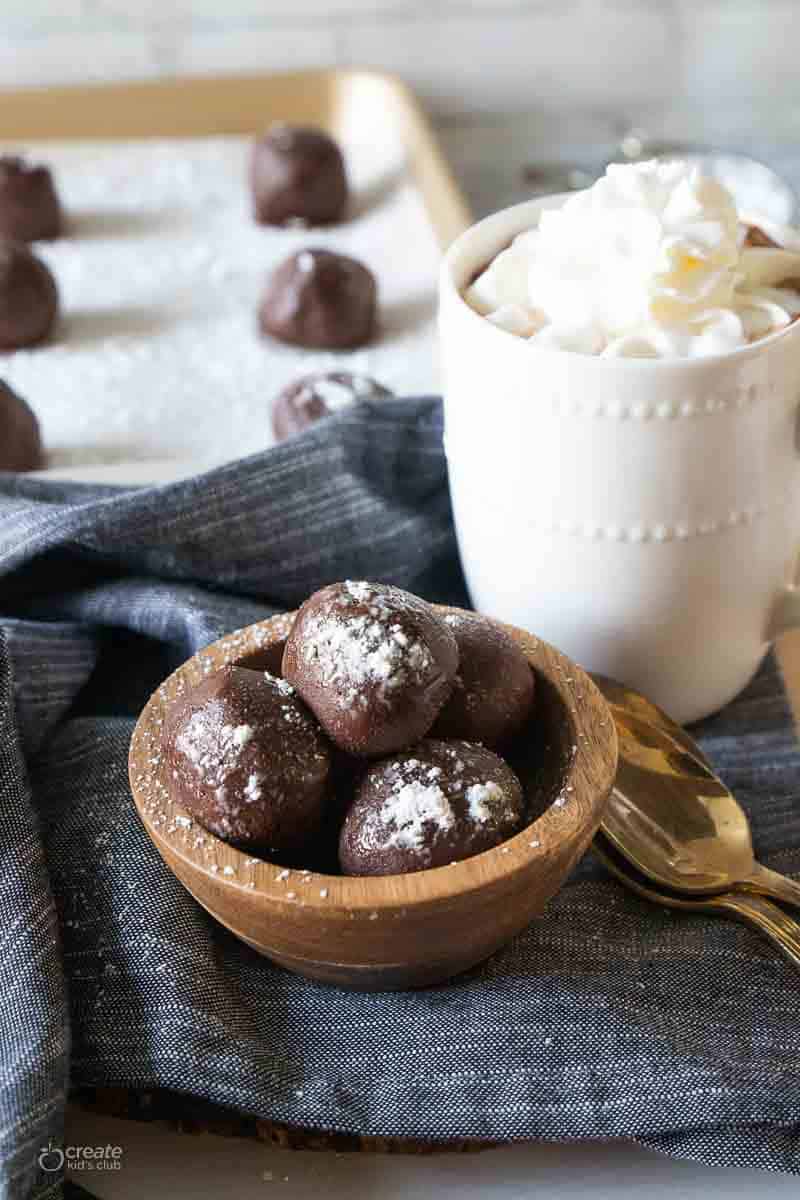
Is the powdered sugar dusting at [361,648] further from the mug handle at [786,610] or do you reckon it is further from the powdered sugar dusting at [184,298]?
the powdered sugar dusting at [184,298]

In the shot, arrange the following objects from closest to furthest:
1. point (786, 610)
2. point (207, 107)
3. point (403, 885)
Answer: point (403, 885), point (786, 610), point (207, 107)

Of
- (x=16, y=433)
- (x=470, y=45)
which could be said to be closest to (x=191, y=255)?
(x=16, y=433)

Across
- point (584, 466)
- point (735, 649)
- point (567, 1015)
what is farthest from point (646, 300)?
point (567, 1015)

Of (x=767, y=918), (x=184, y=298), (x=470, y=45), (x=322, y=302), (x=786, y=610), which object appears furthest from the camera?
(x=470, y=45)

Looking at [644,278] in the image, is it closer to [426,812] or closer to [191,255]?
[426,812]

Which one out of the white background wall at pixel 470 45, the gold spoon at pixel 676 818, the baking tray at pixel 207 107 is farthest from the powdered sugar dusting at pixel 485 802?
the white background wall at pixel 470 45

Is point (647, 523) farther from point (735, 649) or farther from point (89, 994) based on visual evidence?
point (89, 994)
